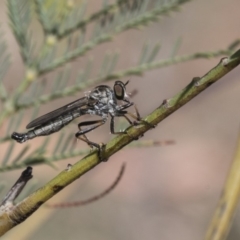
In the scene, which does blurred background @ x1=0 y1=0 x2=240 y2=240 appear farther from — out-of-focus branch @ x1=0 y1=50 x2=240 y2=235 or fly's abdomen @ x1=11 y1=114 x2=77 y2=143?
out-of-focus branch @ x1=0 y1=50 x2=240 y2=235

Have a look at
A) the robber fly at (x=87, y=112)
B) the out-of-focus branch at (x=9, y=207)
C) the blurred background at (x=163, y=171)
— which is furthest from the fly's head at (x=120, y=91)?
the blurred background at (x=163, y=171)

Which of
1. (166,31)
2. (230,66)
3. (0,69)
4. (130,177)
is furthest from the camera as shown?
(166,31)

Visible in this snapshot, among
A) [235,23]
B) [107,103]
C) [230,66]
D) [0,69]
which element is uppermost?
[235,23]

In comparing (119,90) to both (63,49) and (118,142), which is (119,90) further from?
(118,142)

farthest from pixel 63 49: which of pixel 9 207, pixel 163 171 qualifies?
pixel 163 171

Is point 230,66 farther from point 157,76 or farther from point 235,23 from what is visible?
point 235,23

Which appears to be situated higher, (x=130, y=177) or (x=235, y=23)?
(x=235, y=23)

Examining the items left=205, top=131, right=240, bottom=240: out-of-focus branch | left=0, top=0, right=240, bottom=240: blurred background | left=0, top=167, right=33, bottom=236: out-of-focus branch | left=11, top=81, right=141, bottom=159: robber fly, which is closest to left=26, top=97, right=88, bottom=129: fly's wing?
left=11, top=81, right=141, bottom=159: robber fly

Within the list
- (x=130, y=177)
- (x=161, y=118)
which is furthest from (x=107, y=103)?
(x=130, y=177)
